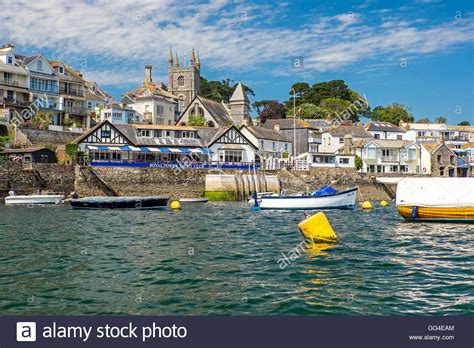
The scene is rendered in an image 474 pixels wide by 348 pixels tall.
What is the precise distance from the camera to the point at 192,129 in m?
70.6

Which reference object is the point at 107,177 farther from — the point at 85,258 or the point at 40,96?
the point at 85,258

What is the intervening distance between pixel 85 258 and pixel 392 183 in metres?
55.6

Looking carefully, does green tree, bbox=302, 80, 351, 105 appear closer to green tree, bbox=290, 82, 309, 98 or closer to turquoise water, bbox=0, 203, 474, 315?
green tree, bbox=290, 82, 309, 98

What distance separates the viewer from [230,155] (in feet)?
228

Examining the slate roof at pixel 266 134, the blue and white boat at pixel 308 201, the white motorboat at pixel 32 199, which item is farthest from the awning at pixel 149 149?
the blue and white boat at pixel 308 201

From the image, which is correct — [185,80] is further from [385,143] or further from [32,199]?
[32,199]

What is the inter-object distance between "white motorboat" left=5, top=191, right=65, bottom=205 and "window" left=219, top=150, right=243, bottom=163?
27096 millimetres

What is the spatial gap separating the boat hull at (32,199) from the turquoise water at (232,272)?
2316 cm

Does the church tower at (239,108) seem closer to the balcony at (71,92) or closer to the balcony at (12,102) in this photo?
the balcony at (71,92)

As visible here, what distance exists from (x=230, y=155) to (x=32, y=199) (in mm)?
31134

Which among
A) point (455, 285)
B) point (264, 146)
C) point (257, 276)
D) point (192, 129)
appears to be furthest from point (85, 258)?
point (264, 146)

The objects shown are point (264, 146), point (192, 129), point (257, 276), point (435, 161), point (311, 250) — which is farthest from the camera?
point (435, 161)

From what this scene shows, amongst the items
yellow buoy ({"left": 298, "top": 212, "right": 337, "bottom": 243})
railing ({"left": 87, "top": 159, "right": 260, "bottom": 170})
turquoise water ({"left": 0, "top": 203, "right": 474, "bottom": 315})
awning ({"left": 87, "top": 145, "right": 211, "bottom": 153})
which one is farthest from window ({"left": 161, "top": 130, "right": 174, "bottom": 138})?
yellow buoy ({"left": 298, "top": 212, "right": 337, "bottom": 243})

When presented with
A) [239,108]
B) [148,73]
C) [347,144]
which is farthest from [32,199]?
[148,73]
